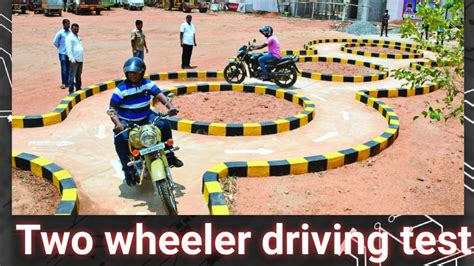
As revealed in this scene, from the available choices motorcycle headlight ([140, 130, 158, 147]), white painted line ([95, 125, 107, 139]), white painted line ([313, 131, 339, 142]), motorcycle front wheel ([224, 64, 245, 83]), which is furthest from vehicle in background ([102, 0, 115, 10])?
motorcycle headlight ([140, 130, 158, 147])

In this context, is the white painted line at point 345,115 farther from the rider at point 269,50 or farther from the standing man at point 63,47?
the standing man at point 63,47

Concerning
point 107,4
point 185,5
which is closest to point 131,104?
point 107,4

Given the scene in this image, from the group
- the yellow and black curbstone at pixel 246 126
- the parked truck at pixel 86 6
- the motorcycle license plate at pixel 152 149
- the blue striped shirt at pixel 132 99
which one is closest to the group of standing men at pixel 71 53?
the yellow and black curbstone at pixel 246 126

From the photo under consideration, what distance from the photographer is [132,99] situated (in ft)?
18.2

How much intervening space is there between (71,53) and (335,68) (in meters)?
8.32

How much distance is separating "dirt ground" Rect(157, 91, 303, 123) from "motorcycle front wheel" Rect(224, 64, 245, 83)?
1.27 metres

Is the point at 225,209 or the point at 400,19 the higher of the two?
the point at 400,19

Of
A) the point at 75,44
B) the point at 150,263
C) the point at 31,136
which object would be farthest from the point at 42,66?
the point at 150,263

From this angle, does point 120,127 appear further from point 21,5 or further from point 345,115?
point 21,5

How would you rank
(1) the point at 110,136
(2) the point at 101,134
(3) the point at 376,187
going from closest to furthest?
(3) the point at 376,187
(1) the point at 110,136
(2) the point at 101,134

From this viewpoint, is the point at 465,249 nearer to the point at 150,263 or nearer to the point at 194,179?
the point at 150,263

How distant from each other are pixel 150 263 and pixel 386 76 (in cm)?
1138

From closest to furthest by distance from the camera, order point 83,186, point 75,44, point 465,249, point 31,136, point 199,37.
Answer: point 465,249
point 83,186
point 31,136
point 75,44
point 199,37

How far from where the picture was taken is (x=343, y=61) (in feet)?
52.0
